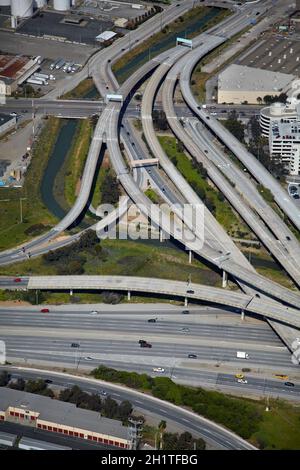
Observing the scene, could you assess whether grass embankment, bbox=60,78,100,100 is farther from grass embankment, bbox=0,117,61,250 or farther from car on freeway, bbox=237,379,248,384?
car on freeway, bbox=237,379,248,384

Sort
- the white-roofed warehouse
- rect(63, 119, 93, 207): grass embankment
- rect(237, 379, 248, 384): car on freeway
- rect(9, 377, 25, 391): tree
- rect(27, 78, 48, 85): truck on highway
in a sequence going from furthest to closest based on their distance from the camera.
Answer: rect(27, 78, 48, 85): truck on highway
the white-roofed warehouse
rect(63, 119, 93, 207): grass embankment
rect(237, 379, 248, 384): car on freeway
rect(9, 377, 25, 391): tree

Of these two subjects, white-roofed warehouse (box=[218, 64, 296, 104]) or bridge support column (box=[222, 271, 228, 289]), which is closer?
bridge support column (box=[222, 271, 228, 289])

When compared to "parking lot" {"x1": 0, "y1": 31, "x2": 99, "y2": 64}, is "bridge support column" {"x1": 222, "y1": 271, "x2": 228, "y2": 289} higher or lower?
lower

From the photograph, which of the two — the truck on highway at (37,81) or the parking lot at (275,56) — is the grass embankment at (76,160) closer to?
the truck on highway at (37,81)

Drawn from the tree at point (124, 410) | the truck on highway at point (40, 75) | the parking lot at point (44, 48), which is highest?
the parking lot at point (44, 48)

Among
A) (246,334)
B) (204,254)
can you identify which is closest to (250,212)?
(204,254)

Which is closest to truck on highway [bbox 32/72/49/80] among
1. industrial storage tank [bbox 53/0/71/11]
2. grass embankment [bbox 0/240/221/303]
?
industrial storage tank [bbox 53/0/71/11]

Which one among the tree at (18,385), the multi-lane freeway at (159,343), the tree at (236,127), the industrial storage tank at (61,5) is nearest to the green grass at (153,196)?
the tree at (236,127)
